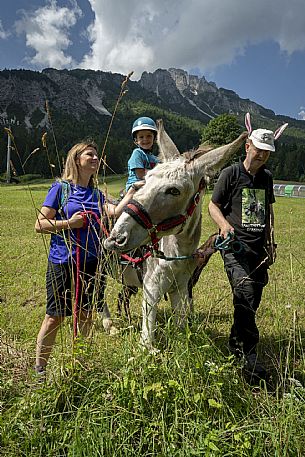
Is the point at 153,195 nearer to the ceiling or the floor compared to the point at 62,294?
nearer to the ceiling

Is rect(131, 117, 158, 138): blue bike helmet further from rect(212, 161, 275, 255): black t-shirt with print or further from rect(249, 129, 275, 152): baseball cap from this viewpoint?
rect(249, 129, 275, 152): baseball cap

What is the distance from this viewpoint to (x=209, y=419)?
2.16 m

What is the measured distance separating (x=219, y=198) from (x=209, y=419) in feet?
7.45

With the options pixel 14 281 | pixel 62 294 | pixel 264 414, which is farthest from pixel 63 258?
pixel 14 281

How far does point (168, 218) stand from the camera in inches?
105

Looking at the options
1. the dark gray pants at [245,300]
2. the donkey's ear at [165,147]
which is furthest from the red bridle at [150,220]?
the dark gray pants at [245,300]

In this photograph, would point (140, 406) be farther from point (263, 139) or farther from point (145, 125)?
point (145, 125)

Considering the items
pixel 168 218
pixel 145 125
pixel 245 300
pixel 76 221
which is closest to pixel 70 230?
pixel 76 221

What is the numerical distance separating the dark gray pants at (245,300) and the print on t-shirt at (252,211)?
13.4 inches

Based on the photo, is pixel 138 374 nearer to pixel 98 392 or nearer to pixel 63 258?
pixel 98 392

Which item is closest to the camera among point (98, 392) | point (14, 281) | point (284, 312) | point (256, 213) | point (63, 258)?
point (98, 392)

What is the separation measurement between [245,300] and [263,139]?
1.73 m

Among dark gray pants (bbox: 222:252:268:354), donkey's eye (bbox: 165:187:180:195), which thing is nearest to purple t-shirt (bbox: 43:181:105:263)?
donkey's eye (bbox: 165:187:180:195)

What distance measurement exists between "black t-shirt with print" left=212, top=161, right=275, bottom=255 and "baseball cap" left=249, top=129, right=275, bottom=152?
0.39 meters
